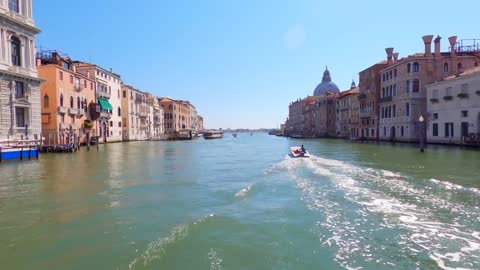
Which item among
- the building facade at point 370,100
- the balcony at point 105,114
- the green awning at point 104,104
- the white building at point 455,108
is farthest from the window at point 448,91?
the balcony at point 105,114

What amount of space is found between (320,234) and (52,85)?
40119 mm

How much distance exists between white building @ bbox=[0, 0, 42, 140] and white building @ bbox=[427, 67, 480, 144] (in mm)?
40169

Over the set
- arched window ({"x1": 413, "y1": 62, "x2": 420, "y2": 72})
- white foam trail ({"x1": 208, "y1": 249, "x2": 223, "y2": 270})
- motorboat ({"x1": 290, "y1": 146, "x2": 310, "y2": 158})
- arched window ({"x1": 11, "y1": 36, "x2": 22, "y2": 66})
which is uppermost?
arched window ({"x1": 413, "y1": 62, "x2": 420, "y2": 72})

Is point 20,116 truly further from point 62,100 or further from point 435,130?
point 435,130

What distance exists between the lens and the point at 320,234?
6.66 meters

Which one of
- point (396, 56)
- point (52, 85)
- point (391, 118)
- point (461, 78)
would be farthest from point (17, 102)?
point (396, 56)

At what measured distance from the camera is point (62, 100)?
40.3 meters

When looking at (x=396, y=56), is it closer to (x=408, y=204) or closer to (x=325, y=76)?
(x=408, y=204)

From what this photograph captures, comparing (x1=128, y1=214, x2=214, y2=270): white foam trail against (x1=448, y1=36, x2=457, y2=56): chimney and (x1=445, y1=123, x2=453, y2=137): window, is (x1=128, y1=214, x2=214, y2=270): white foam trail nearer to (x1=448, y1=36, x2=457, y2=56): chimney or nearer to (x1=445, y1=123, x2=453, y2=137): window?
(x1=445, y1=123, x2=453, y2=137): window

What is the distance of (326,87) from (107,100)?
298ft

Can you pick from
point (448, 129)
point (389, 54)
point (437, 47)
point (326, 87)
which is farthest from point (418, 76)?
→ point (326, 87)

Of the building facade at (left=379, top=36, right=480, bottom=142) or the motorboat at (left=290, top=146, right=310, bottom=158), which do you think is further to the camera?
the building facade at (left=379, top=36, right=480, bottom=142)

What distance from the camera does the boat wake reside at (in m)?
5.46

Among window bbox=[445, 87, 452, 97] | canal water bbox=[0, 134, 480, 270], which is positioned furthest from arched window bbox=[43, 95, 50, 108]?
window bbox=[445, 87, 452, 97]
